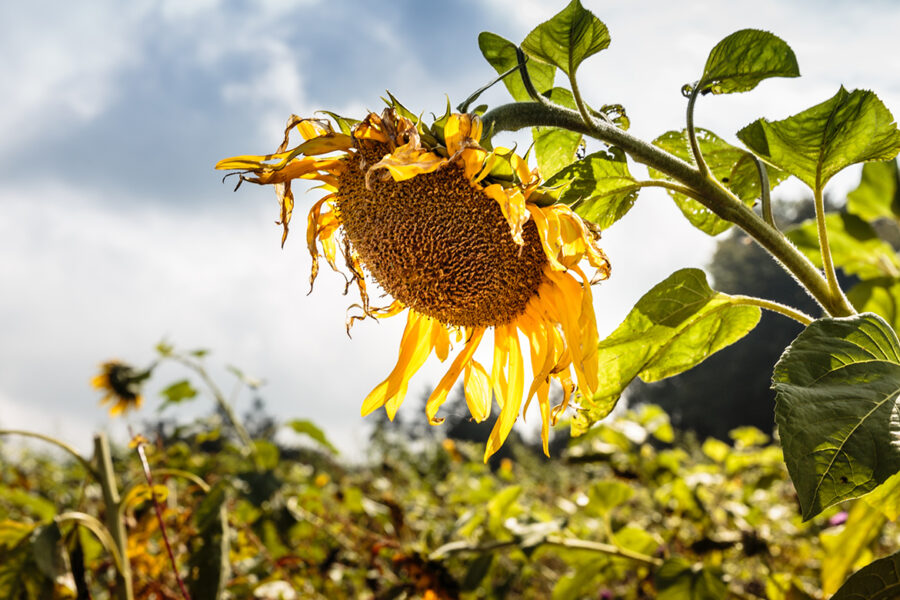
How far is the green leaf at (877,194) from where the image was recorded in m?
1.63

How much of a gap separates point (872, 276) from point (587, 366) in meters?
1.26

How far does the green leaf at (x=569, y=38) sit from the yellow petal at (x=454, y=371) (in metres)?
0.47

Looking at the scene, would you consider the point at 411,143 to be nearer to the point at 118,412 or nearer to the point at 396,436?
the point at 118,412

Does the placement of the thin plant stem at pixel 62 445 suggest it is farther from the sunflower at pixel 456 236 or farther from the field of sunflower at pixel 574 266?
the sunflower at pixel 456 236

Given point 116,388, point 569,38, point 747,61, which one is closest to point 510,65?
point 569,38

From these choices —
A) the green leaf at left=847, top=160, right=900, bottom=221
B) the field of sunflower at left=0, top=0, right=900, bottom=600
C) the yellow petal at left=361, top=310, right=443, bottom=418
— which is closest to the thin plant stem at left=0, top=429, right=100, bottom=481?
the field of sunflower at left=0, top=0, right=900, bottom=600

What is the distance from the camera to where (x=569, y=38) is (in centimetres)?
92

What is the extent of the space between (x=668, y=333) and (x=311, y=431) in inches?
74.2

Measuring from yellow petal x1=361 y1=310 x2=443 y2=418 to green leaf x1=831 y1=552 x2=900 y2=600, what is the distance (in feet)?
2.38

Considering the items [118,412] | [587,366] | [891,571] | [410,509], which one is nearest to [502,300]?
[587,366]

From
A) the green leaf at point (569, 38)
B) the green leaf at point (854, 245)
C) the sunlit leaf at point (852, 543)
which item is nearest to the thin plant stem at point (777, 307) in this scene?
the green leaf at point (569, 38)

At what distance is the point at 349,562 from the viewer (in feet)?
9.61

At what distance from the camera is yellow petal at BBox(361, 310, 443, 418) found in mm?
1159

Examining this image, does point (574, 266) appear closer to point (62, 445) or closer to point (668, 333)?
point (668, 333)
